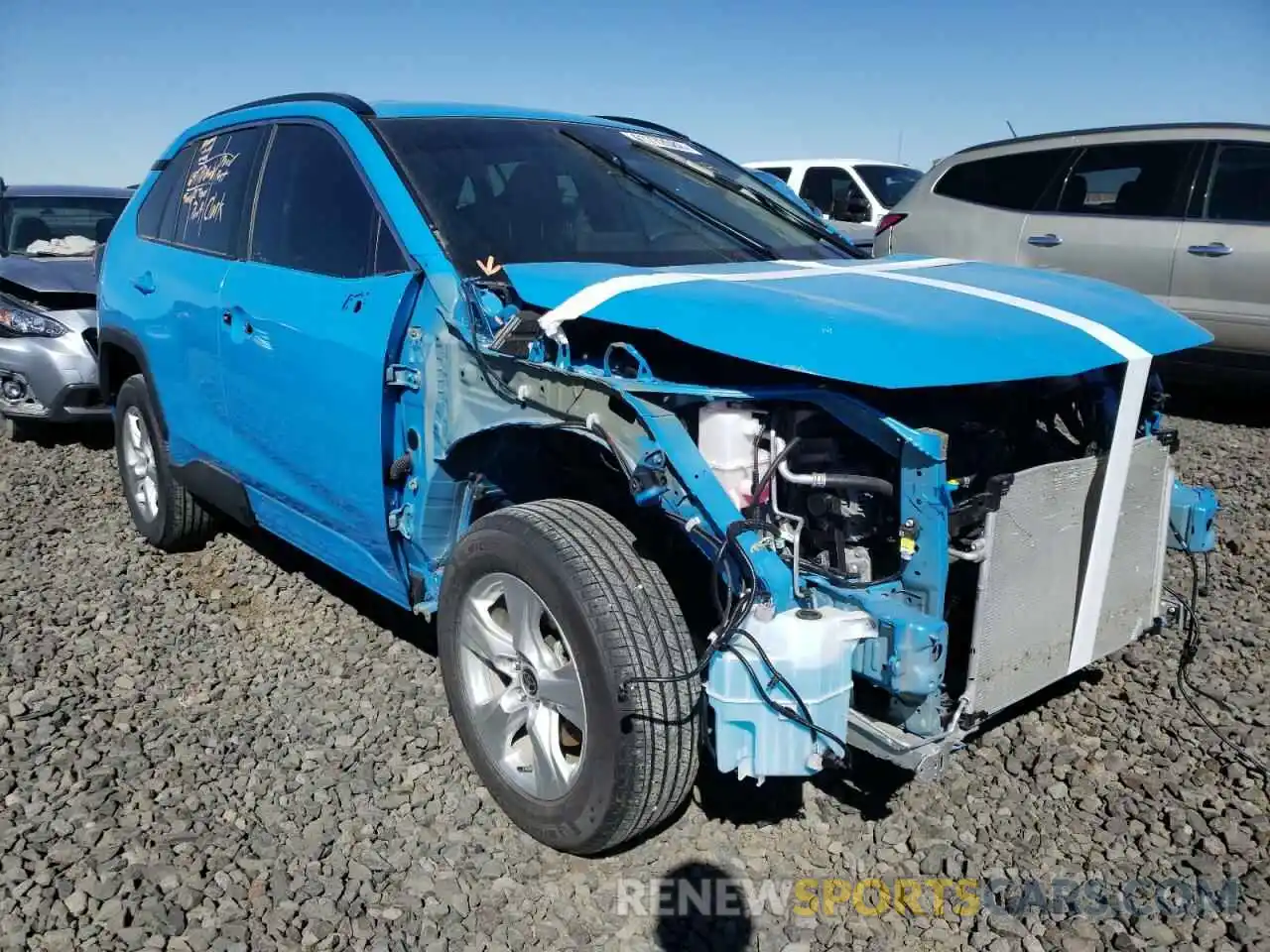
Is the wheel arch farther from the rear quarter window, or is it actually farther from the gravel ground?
the rear quarter window

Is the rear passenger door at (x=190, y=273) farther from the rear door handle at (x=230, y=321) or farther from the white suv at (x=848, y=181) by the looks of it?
the white suv at (x=848, y=181)

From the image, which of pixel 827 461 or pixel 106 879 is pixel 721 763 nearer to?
pixel 827 461

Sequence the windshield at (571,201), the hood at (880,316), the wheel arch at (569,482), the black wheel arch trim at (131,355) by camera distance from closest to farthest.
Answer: the hood at (880,316) < the wheel arch at (569,482) < the windshield at (571,201) < the black wheel arch trim at (131,355)

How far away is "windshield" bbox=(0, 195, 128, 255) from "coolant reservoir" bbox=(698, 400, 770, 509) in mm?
7117

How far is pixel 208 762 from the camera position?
10.3ft

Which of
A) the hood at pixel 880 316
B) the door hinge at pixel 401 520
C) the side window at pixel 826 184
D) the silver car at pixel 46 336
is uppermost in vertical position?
the hood at pixel 880 316

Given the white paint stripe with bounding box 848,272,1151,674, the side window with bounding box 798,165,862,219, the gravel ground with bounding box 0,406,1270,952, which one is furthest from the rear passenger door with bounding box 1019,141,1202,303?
the white paint stripe with bounding box 848,272,1151,674

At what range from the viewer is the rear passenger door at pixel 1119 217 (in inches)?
261

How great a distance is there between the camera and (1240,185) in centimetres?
643

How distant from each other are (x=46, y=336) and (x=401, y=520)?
16.2 feet

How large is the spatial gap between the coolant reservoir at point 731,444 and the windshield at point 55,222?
7117 millimetres

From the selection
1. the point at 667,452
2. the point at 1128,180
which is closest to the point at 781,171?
the point at 1128,180

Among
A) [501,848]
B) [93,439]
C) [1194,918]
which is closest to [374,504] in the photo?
[501,848]

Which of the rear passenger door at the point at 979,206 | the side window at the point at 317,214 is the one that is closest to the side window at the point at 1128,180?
the rear passenger door at the point at 979,206
